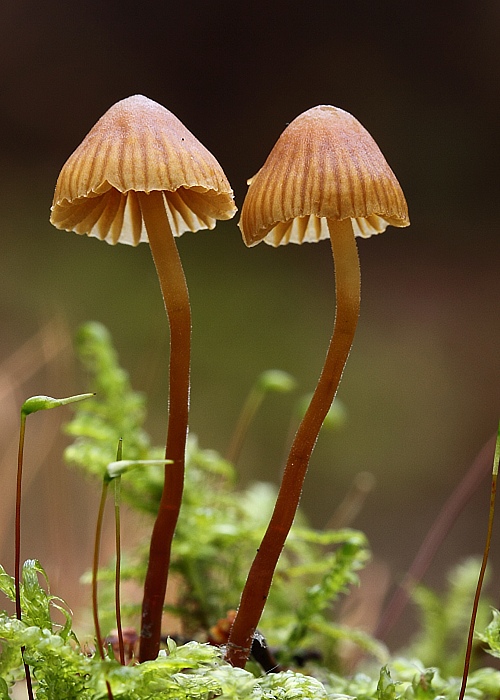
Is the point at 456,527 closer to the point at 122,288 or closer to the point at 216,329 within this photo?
the point at 216,329

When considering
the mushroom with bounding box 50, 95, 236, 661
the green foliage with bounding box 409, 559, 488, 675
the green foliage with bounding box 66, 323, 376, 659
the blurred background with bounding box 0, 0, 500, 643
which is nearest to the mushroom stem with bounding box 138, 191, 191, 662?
the mushroom with bounding box 50, 95, 236, 661

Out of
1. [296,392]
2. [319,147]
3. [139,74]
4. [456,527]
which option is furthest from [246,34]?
[319,147]

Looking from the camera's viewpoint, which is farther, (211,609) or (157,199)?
(211,609)

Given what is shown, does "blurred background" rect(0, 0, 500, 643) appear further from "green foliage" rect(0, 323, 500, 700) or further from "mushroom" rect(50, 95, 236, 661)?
"mushroom" rect(50, 95, 236, 661)

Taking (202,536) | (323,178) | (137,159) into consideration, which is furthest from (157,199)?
(202,536)

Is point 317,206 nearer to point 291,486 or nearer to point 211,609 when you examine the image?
point 291,486

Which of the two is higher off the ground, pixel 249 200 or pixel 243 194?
pixel 243 194
